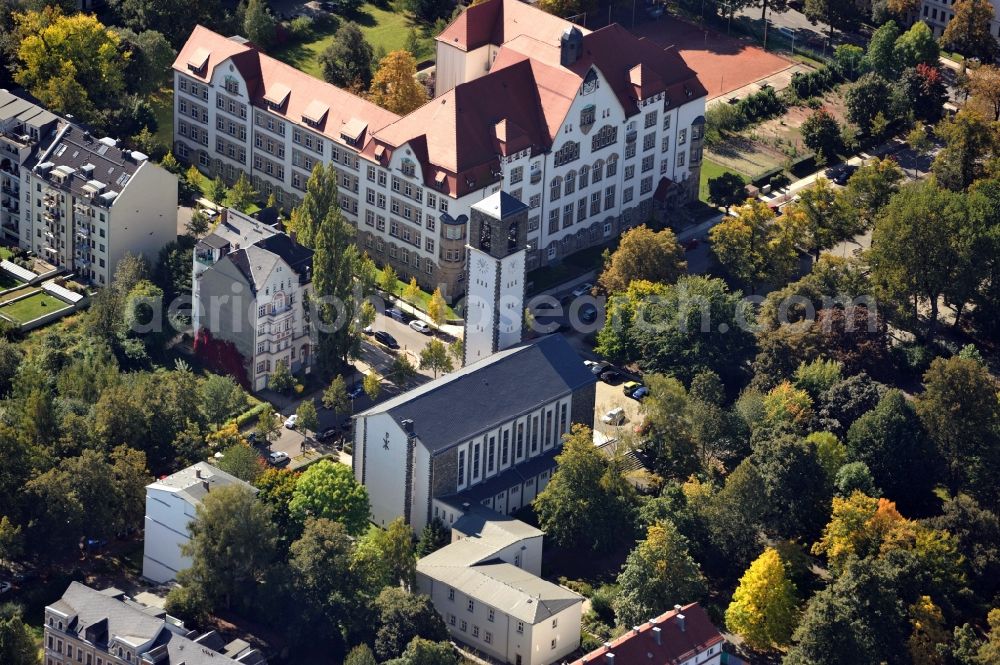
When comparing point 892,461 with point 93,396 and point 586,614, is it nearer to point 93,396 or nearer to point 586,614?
point 586,614

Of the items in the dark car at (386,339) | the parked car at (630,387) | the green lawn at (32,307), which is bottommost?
the parked car at (630,387)

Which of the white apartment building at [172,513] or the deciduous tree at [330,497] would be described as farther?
the deciduous tree at [330,497]

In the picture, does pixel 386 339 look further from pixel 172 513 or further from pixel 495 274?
pixel 172 513

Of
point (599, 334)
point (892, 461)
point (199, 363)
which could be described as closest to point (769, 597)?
point (892, 461)

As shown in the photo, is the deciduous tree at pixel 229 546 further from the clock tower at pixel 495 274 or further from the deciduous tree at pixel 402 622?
the clock tower at pixel 495 274

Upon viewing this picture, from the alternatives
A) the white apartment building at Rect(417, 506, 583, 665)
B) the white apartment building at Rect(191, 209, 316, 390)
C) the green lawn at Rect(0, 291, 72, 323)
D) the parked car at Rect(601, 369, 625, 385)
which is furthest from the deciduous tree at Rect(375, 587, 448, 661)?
the green lawn at Rect(0, 291, 72, 323)

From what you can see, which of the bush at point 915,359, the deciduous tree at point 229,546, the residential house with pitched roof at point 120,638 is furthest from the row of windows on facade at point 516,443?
the bush at point 915,359
